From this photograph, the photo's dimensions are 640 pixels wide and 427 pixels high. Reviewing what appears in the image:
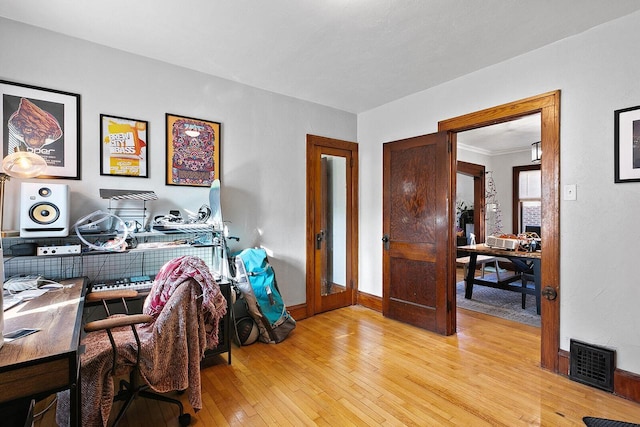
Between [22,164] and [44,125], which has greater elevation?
[44,125]

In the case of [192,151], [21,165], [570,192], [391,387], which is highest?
[192,151]

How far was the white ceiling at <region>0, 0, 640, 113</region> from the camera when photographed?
2.02 m

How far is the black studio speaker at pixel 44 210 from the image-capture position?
199 cm

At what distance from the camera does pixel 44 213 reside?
2047 millimetres

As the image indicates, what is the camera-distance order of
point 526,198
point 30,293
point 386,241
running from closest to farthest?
1. point 30,293
2. point 386,241
3. point 526,198

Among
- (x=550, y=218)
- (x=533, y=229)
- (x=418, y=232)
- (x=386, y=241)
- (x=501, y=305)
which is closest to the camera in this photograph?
(x=550, y=218)

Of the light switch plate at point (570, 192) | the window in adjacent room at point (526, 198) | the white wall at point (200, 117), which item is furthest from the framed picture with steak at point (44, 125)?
the window in adjacent room at point (526, 198)

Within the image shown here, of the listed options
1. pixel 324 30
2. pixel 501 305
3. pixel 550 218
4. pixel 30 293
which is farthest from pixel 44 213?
pixel 501 305

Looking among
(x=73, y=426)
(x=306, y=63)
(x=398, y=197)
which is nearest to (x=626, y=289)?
(x=398, y=197)

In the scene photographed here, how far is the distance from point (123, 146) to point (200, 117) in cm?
72

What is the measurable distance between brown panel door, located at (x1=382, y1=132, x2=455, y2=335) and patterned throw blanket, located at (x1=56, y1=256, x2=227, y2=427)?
225cm

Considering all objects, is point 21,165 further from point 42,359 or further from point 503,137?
point 503,137

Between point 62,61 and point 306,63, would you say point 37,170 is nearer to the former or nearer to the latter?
point 62,61

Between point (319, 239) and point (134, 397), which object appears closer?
point (134, 397)
